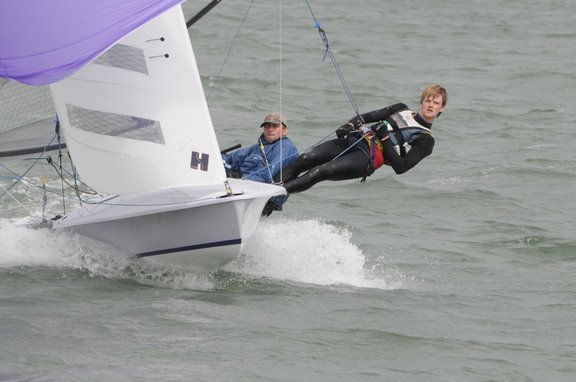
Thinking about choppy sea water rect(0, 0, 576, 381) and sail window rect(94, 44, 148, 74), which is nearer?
choppy sea water rect(0, 0, 576, 381)

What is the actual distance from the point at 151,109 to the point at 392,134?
1.54 metres

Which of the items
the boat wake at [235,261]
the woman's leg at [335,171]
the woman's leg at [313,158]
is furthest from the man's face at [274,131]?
the boat wake at [235,261]

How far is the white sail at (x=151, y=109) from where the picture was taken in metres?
6.54

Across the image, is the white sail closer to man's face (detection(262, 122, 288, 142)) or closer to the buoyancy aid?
man's face (detection(262, 122, 288, 142))

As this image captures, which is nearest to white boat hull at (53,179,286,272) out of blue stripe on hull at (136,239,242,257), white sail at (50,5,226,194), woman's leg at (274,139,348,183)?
blue stripe on hull at (136,239,242,257)

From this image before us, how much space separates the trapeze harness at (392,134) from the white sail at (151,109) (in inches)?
40.0

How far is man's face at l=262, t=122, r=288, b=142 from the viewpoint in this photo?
24.0ft

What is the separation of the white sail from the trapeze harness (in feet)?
3.33

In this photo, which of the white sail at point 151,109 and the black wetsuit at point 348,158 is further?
→ the black wetsuit at point 348,158

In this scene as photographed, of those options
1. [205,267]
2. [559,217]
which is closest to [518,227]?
[559,217]

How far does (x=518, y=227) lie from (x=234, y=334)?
3.79 m

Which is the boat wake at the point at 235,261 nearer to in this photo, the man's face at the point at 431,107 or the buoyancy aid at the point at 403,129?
the buoyancy aid at the point at 403,129

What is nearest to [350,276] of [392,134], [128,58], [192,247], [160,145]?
[392,134]

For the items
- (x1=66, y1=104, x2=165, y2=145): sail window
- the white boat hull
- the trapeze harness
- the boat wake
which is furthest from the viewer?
the trapeze harness
